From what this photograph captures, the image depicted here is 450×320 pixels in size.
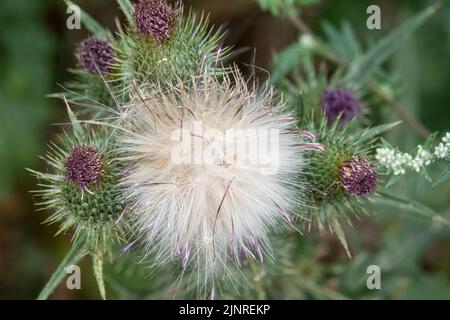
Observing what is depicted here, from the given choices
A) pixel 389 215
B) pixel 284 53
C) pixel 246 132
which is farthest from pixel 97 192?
pixel 389 215

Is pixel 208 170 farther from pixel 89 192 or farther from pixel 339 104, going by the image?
pixel 339 104

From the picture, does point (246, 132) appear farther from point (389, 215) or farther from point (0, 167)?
point (0, 167)

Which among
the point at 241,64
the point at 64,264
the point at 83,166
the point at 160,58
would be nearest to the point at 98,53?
the point at 160,58

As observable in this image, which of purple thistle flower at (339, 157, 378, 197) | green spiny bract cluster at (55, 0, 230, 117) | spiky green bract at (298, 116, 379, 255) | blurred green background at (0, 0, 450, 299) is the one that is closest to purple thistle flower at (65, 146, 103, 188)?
green spiny bract cluster at (55, 0, 230, 117)

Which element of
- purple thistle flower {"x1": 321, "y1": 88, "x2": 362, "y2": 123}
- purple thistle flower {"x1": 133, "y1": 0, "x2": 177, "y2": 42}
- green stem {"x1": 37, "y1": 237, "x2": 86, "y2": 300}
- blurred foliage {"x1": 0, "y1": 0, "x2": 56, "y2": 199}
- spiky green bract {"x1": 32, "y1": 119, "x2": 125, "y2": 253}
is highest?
blurred foliage {"x1": 0, "y1": 0, "x2": 56, "y2": 199}

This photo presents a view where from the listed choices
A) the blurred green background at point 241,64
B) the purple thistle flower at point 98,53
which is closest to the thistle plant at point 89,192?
the purple thistle flower at point 98,53

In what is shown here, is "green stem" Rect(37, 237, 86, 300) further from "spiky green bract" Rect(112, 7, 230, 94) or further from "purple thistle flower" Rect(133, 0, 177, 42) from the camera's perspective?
"purple thistle flower" Rect(133, 0, 177, 42)

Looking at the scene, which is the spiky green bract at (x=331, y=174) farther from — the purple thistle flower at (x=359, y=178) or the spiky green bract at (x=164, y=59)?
the spiky green bract at (x=164, y=59)
